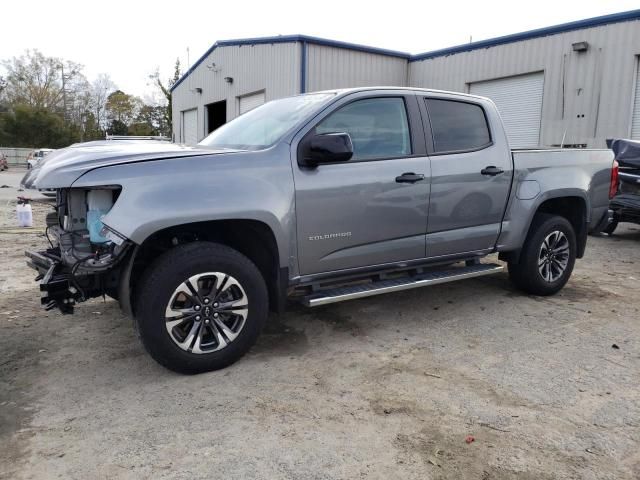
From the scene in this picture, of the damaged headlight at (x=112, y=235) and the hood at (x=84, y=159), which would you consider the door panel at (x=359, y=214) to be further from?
the damaged headlight at (x=112, y=235)


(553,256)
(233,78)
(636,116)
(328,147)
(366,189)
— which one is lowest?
(553,256)

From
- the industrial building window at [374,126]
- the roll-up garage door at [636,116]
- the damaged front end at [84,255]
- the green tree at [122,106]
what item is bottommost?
the damaged front end at [84,255]

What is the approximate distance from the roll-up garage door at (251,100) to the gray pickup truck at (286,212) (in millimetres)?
14154

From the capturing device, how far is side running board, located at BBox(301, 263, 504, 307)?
159 inches

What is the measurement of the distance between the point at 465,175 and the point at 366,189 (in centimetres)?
113

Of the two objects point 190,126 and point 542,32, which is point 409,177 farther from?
point 190,126

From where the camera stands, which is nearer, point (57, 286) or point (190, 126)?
point (57, 286)

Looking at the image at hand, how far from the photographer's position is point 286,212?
151 inches

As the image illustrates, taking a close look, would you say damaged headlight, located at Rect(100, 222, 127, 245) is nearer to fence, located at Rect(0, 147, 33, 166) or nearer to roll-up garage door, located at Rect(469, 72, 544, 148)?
roll-up garage door, located at Rect(469, 72, 544, 148)

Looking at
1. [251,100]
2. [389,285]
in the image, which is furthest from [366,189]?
[251,100]

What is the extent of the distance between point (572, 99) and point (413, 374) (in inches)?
486

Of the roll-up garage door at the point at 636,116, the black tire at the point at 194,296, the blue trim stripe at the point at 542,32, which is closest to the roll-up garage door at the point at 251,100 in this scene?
the blue trim stripe at the point at 542,32

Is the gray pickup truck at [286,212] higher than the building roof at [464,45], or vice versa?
the building roof at [464,45]

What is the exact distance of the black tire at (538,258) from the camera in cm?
540
